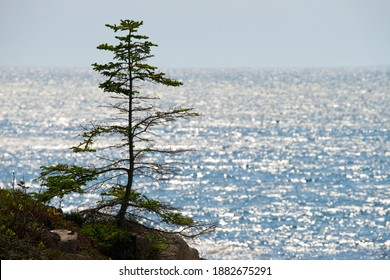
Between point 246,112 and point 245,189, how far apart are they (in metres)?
101

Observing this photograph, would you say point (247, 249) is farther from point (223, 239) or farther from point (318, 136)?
point (318, 136)

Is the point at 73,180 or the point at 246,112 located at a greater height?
the point at 73,180

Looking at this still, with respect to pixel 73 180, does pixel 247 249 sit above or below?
below

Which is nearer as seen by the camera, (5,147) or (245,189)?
(245,189)

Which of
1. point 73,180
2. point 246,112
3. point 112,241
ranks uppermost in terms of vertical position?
point 73,180

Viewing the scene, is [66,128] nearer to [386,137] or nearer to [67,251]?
[386,137]

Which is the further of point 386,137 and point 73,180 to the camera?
point 386,137

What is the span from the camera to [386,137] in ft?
463

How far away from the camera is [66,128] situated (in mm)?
148125

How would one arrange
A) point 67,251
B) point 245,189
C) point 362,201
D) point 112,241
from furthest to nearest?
point 245,189, point 362,201, point 112,241, point 67,251

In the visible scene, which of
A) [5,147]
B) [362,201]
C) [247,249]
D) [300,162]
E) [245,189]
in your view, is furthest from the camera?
[5,147]

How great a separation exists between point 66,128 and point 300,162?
53061 mm

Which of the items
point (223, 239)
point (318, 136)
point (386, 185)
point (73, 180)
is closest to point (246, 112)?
point (318, 136)

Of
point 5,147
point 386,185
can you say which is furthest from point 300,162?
point 5,147
